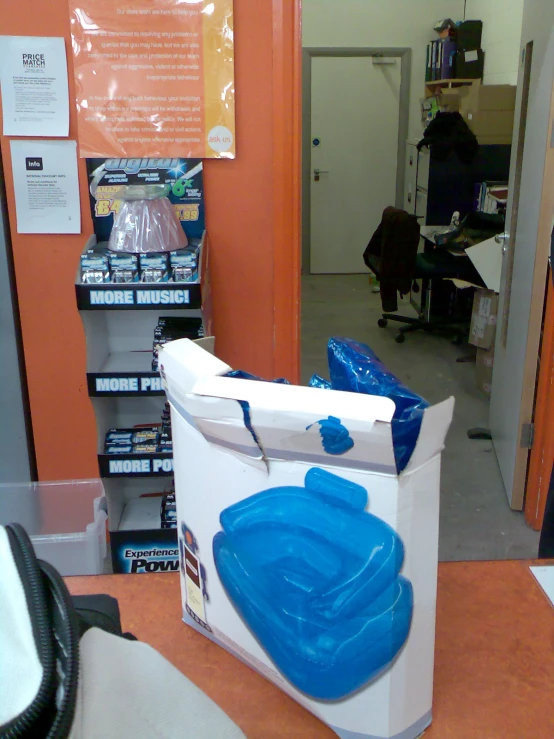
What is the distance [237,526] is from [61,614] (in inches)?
11.0

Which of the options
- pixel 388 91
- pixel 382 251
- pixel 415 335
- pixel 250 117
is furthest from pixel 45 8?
pixel 388 91

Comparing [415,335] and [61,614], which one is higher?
[61,614]

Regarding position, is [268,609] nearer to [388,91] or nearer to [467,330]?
[467,330]

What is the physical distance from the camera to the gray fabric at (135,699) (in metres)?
0.42

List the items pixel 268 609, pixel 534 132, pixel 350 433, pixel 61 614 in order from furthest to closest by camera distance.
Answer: pixel 534 132 → pixel 268 609 → pixel 350 433 → pixel 61 614

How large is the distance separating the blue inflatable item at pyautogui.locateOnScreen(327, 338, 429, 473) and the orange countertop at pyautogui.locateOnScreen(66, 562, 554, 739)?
31cm

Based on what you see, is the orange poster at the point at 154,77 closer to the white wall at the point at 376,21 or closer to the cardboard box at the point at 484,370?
the cardboard box at the point at 484,370

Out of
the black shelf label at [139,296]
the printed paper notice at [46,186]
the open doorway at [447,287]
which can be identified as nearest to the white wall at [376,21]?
the open doorway at [447,287]

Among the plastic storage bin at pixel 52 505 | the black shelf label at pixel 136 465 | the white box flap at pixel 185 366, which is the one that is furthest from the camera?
the plastic storage bin at pixel 52 505

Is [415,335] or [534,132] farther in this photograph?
[415,335]

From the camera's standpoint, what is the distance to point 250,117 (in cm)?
197

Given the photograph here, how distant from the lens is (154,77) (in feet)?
6.29

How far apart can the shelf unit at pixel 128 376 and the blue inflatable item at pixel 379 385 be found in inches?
40.7

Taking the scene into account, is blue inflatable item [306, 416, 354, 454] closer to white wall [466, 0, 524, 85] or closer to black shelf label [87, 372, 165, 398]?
black shelf label [87, 372, 165, 398]
